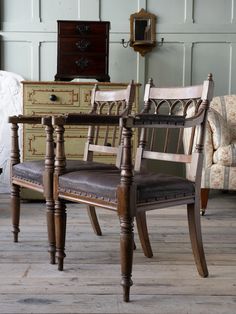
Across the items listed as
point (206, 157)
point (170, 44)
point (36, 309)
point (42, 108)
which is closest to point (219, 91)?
point (170, 44)

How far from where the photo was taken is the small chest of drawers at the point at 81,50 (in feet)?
12.1

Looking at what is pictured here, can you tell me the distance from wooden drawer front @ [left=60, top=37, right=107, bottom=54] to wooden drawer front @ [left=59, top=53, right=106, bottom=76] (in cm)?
5

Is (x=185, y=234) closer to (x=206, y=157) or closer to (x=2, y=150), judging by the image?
(x=206, y=157)

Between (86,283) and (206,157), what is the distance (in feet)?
5.51

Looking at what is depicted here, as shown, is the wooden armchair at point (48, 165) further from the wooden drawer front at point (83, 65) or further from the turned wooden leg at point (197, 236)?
the wooden drawer front at point (83, 65)

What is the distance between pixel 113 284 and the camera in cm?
192

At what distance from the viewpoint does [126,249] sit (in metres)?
1.72

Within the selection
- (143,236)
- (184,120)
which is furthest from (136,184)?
(143,236)

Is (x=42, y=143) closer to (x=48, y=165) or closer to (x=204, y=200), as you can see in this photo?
(x=204, y=200)

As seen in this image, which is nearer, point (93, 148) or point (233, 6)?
point (93, 148)

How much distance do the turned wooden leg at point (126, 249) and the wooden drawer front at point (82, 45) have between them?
2.31m

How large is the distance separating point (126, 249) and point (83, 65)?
2.30 metres

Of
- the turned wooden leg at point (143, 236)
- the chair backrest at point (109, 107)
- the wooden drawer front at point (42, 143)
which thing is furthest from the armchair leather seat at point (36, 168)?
the wooden drawer front at point (42, 143)

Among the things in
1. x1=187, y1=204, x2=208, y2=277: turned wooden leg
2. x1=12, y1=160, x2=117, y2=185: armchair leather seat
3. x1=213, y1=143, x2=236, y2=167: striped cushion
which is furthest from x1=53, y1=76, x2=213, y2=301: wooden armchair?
x1=213, y1=143, x2=236, y2=167: striped cushion
